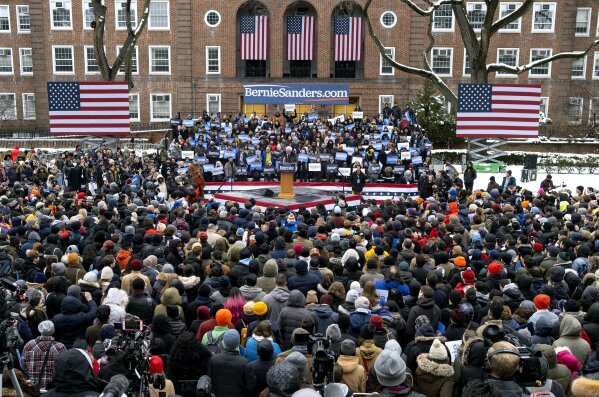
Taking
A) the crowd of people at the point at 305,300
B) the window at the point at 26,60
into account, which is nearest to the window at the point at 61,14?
the window at the point at 26,60

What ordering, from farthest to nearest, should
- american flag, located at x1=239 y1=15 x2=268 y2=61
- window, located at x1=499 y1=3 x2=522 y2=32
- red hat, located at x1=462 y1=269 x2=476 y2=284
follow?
window, located at x1=499 y1=3 x2=522 y2=32, american flag, located at x1=239 y1=15 x2=268 y2=61, red hat, located at x1=462 y1=269 x2=476 y2=284

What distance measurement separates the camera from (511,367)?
18.1ft

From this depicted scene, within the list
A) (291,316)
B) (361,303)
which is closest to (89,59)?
(291,316)

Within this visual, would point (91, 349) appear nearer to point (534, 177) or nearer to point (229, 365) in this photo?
point (229, 365)

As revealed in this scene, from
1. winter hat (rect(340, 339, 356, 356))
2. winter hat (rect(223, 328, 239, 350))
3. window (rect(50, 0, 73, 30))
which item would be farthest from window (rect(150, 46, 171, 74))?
winter hat (rect(340, 339, 356, 356))

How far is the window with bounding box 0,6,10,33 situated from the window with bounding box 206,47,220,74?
52.4 feet

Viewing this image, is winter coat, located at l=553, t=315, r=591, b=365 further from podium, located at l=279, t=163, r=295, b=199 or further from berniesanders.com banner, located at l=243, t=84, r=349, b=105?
berniesanders.com banner, located at l=243, t=84, r=349, b=105

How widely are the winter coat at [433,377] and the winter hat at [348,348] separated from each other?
720 mm

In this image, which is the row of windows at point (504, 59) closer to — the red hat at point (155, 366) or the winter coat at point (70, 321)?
the winter coat at point (70, 321)

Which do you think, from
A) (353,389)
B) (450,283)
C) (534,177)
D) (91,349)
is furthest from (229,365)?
Result: (534,177)

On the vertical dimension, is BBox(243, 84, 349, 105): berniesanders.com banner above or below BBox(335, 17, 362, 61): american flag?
below

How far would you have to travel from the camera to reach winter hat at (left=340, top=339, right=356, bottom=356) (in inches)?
272

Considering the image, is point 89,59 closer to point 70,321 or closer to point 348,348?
point 70,321

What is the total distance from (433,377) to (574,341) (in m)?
2.12
